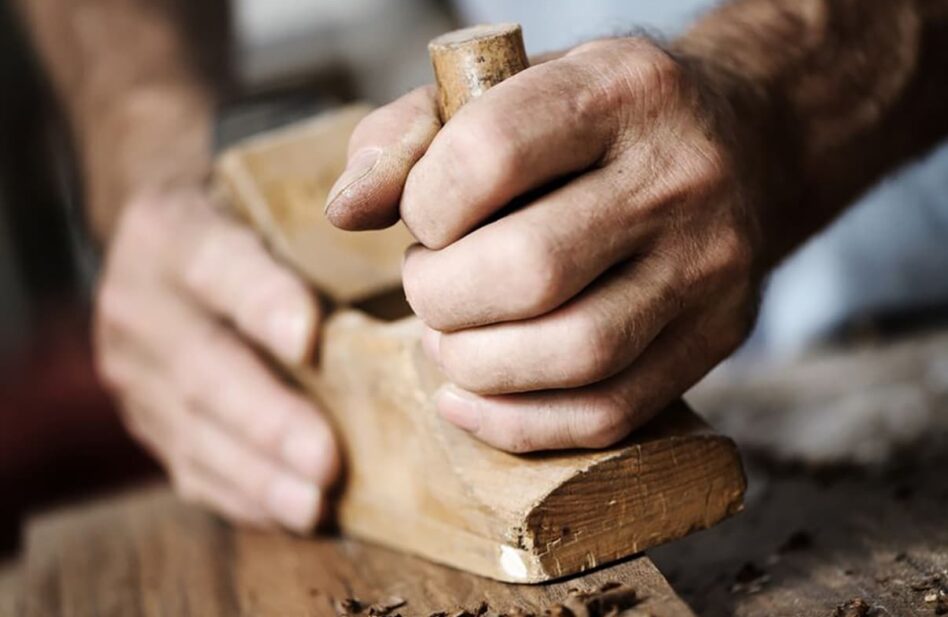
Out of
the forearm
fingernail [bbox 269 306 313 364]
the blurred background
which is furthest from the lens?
the blurred background

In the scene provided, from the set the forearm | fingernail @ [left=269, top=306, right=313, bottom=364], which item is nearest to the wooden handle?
the forearm

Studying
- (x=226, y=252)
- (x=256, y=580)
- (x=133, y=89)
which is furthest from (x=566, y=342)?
(x=133, y=89)

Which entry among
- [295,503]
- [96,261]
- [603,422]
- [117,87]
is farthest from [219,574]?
[96,261]

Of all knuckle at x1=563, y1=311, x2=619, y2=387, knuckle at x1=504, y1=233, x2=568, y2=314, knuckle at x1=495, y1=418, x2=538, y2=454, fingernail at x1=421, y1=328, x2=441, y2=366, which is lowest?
knuckle at x1=495, y1=418, x2=538, y2=454

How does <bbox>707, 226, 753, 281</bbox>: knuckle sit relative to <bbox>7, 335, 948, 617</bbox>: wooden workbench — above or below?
above

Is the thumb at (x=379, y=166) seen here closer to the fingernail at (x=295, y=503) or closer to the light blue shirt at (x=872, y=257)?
the fingernail at (x=295, y=503)

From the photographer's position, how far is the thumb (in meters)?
0.95

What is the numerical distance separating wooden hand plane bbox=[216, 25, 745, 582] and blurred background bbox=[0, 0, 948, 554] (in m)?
0.20

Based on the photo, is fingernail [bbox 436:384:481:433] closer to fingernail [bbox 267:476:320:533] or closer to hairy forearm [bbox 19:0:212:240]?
fingernail [bbox 267:476:320:533]

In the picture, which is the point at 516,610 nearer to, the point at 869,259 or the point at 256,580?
the point at 256,580

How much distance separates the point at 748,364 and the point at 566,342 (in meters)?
1.27

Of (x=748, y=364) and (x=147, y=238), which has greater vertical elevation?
(x=147, y=238)

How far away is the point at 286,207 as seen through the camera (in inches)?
55.7

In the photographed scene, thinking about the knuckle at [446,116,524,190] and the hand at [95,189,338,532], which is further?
the hand at [95,189,338,532]
